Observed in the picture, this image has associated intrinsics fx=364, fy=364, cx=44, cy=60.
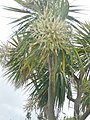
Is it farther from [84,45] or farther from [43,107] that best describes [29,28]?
[43,107]

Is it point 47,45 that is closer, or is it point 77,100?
point 47,45

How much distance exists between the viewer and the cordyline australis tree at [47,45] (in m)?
5.76

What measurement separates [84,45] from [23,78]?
1.46 m

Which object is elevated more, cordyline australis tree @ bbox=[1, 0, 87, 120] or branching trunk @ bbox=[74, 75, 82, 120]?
cordyline australis tree @ bbox=[1, 0, 87, 120]

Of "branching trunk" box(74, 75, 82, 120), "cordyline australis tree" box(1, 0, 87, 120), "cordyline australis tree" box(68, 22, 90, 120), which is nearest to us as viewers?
"cordyline australis tree" box(1, 0, 87, 120)

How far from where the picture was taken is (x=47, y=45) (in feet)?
19.0

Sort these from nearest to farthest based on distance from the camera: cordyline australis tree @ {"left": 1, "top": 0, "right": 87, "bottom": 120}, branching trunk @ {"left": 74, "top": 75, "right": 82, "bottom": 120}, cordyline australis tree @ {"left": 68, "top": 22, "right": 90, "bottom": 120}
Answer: cordyline australis tree @ {"left": 1, "top": 0, "right": 87, "bottom": 120} → cordyline australis tree @ {"left": 68, "top": 22, "right": 90, "bottom": 120} → branching trunk @ {"left": 74, "top": 75, "right": 82, "bottom": 120}

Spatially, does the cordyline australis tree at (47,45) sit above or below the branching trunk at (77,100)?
above

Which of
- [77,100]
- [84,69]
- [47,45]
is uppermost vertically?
[47,45]

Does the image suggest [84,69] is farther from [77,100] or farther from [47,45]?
[47,45]

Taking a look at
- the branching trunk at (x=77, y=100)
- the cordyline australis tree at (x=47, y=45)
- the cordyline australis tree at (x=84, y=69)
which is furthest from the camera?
the branching trunk at (x=77, y=100)

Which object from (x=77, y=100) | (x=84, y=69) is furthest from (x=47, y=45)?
(x=77, y=100)

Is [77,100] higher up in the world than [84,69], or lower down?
lower down

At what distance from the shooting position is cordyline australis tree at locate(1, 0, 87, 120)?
227 inches
